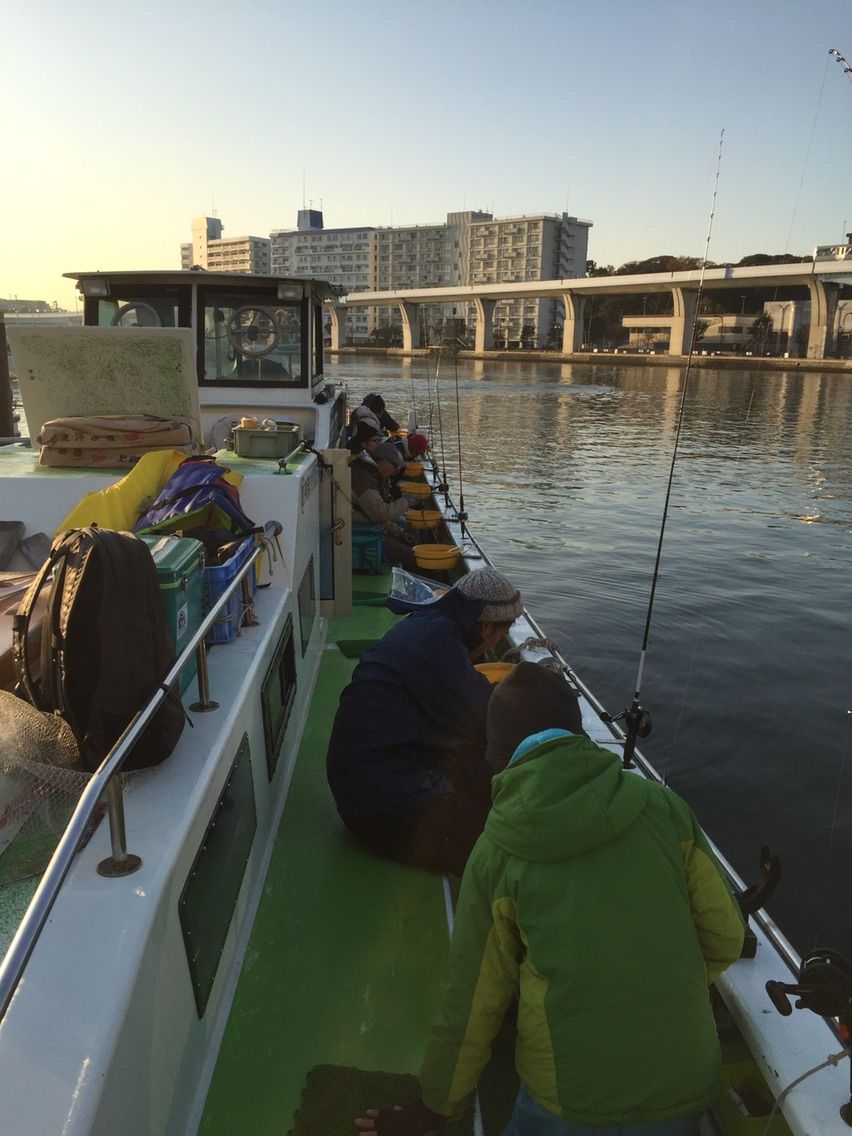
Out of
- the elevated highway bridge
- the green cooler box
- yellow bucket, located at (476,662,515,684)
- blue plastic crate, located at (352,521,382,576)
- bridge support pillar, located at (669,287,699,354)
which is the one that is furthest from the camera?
bridge support pillar, located at (669,287,699,354)

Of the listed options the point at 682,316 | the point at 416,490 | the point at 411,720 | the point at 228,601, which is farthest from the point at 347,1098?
the point at 682,316

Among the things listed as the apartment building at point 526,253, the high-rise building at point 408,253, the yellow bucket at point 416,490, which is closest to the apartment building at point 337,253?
the high-rise building at point 408,253

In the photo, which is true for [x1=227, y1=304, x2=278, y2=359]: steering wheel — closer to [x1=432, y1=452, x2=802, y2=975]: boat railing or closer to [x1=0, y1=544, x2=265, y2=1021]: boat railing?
[x1=432, y1=452, x2=802, y2=975]: boat railing

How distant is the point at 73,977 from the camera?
1.69 meters

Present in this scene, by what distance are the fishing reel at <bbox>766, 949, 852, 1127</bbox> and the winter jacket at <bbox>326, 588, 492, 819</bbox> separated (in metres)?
1.50

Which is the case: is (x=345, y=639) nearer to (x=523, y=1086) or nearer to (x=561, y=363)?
(x=523, y=1086)

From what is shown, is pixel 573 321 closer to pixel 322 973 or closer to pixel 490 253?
pixel 490 253

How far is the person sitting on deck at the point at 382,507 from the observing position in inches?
296

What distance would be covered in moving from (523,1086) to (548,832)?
682 millimetres

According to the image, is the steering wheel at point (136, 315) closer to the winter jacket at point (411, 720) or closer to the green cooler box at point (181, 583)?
the green cooler box at point (181, 583)

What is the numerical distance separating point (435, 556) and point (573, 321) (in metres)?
84.6

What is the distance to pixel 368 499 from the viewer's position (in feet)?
24.5

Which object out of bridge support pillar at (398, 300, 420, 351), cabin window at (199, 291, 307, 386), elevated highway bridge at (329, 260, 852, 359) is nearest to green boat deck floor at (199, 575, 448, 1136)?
cabin window at (199, 291, 307, 386)

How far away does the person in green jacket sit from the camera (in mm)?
1719
